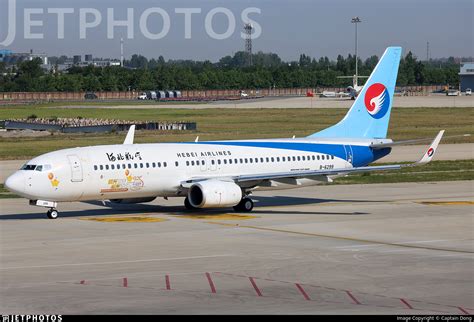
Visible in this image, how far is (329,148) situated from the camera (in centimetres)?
5709

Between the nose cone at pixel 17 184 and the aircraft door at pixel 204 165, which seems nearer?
the nose cone at pixel 17 184

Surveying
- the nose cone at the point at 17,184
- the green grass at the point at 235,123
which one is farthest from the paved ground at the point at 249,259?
the green grass at the point at 235,123

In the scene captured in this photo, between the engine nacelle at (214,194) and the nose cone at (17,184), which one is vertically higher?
the nose cone at (17,184)

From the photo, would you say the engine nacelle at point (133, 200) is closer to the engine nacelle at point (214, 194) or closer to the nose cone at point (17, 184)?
the engine nacelle at point (214, 194)

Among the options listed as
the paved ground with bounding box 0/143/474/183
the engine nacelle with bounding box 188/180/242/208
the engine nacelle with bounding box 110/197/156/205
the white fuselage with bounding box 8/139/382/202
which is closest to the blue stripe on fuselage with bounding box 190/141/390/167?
the white fuselage with bounding box 8/139/382/202

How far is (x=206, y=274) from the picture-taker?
34.8m

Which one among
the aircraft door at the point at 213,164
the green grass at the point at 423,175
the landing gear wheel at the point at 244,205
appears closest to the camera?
the aircraft door at the point at 213,164

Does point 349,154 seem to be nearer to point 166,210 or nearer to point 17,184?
point 166,210

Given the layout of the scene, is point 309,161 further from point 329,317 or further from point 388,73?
point 329,317

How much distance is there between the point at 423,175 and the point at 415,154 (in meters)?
17.5

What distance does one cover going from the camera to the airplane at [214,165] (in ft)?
163

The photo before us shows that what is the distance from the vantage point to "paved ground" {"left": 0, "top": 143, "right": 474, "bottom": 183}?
81113 mm

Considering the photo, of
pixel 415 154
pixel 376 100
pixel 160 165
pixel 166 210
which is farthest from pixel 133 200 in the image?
pixel 415 154

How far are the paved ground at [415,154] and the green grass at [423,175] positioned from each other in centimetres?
637
